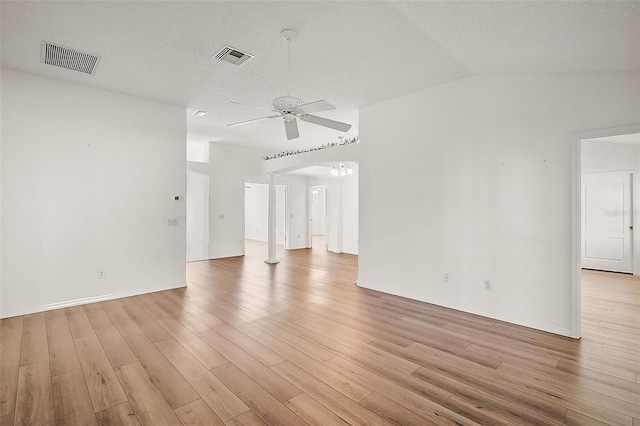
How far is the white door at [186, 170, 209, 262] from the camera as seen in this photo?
8.20m

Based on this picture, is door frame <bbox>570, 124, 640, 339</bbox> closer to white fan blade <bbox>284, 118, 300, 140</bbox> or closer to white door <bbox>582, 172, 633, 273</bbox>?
white fan blade <bbox>284, 118, 300, 140</bbox>

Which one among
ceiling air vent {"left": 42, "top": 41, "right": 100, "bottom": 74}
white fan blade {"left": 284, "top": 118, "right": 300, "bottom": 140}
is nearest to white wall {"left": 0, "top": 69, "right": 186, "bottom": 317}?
ceiling air vent {"left": 42, "top": 41, "right": 100, "bottom": 74}

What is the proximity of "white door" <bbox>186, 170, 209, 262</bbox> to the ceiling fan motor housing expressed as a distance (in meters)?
5.74

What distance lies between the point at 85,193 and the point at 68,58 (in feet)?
6.01

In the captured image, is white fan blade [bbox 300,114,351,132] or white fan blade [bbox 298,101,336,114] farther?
white fan blade [bbox 300,114,351,132]

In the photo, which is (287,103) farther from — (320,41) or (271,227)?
(271,227)

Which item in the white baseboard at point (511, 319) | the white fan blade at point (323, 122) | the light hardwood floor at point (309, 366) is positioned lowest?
the light hardwood floor at point (309, 366)

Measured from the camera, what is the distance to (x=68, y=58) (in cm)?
359

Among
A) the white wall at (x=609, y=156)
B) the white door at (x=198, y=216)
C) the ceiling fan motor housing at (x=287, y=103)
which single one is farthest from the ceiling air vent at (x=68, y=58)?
the white wall at (x=609, y=156)

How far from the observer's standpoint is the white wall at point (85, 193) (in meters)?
3.94

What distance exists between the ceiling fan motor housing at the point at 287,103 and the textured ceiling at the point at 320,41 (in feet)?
2.33

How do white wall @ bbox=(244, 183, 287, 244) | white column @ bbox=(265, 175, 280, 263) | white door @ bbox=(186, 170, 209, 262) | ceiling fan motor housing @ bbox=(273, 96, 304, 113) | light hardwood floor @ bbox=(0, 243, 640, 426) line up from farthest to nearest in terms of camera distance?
white wall @ bbox=(244, 183, 287, 244) < white door @ bbox=(186, 170, 209, 262) < white column @ bbox=(265, 175, 280, 263) < ceiling fan motor housing @ bbox=(273, 96, 304, 113) < light hardwood floor @ bbox=(0, 243, 640, 426)

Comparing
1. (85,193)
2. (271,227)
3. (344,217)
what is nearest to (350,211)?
(344,217)

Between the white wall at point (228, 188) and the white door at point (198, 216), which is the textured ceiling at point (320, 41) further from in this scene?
the white door at point (198, 216)
